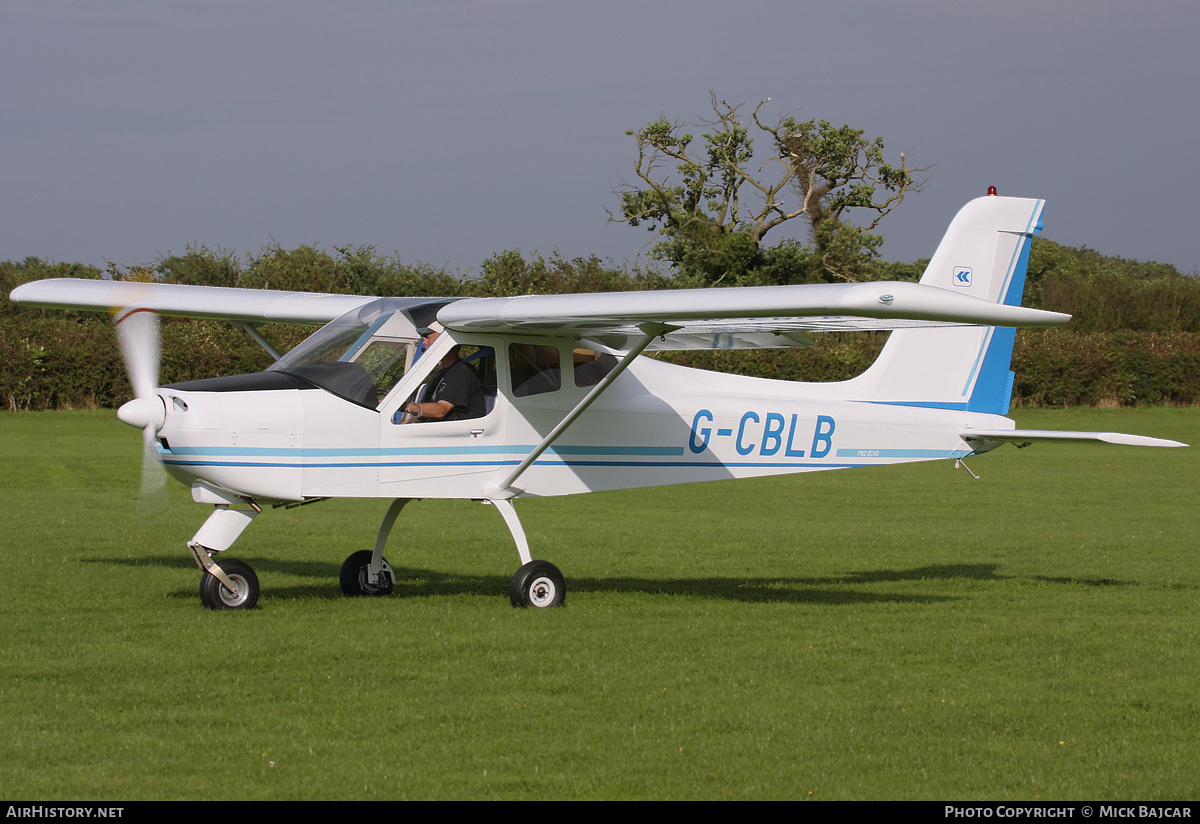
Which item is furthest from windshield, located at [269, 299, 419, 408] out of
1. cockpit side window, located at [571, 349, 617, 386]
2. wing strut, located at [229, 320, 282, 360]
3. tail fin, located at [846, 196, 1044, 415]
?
tail fin, located at [846, 196, 1044, 415]

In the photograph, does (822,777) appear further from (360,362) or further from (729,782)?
(360,362)

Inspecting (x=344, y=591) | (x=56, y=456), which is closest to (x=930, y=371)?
(x=344, y=591)

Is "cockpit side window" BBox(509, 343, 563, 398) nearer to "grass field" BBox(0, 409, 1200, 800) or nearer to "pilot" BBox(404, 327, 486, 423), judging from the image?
"pilot" BBox(404, 327, 486, 423)

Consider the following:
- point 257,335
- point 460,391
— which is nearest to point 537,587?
point 460,391

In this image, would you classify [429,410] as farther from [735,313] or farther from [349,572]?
[735,313]

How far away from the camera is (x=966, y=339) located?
1196 cm

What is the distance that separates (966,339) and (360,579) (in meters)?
6.31

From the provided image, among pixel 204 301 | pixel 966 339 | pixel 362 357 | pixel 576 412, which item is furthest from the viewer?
pixel 966 339

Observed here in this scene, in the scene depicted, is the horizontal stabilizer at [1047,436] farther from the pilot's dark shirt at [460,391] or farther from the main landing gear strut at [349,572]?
the pilot's dark shirt at [460,391]

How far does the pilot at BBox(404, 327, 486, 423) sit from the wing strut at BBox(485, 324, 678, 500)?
57 cm

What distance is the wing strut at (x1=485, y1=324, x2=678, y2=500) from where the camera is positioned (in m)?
9.16

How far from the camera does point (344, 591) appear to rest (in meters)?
10.6

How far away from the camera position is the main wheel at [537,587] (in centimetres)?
971
